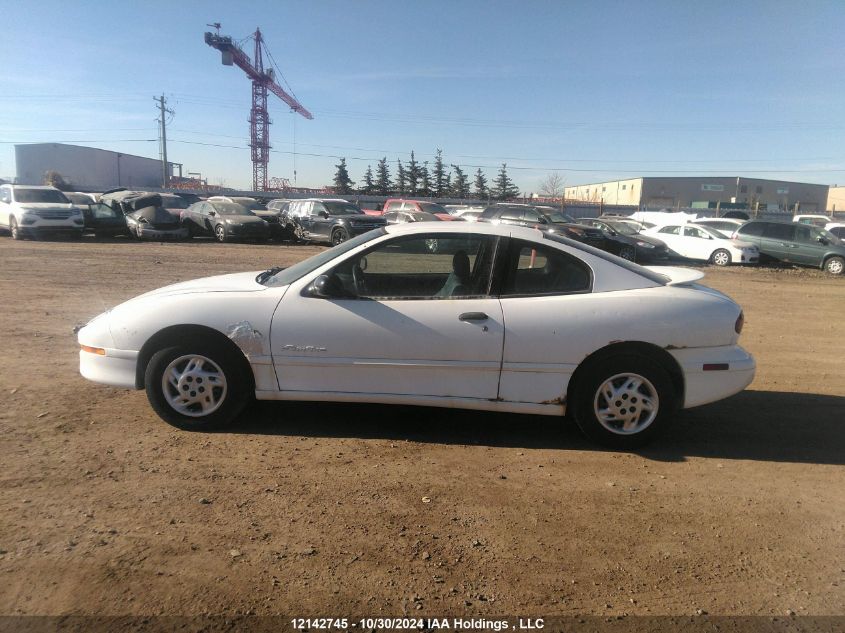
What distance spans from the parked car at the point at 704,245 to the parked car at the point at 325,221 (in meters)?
10.1

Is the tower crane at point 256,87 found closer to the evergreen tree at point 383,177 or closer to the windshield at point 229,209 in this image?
the evergreen tree at point 383,177

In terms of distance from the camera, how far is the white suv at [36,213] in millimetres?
19000

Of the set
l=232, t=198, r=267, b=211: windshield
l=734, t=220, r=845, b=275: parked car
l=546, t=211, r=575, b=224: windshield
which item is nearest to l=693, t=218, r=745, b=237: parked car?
l=734, t=220, r=845, b=275: parked car

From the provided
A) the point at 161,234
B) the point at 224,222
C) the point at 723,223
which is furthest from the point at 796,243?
the point at 161,234

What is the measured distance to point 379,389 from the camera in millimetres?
4121

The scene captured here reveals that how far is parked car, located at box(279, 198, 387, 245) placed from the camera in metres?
20.6

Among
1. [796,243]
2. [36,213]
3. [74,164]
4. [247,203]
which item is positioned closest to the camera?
[796,243]

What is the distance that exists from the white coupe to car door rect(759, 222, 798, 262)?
1766 cm

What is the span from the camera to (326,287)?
408 cm

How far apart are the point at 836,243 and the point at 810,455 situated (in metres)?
17.6

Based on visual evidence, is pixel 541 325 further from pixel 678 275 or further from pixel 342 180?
pixel 342 180

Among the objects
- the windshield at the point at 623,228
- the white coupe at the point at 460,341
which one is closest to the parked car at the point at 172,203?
the windshield at the point at 623,228

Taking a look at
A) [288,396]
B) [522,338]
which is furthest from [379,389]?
[522,338]

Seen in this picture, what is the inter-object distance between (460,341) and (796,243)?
62.7 ft
